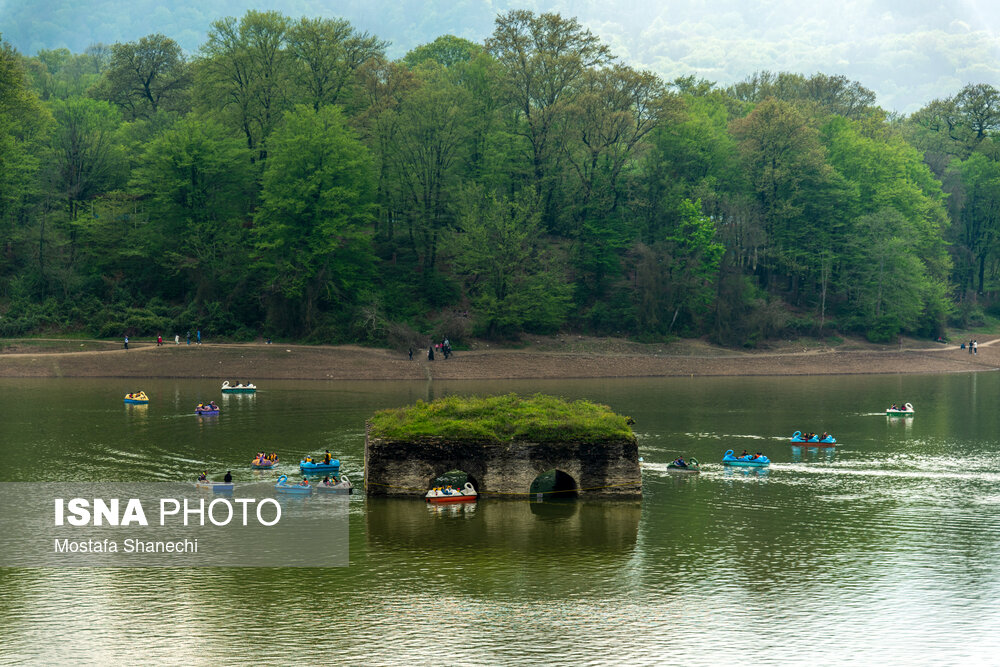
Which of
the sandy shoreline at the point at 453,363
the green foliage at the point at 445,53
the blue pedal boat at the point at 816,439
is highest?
the green foliage at the point at 445,53

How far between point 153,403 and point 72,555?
145 ft

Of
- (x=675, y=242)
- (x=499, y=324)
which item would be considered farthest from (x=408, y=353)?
(x=675, y=242)

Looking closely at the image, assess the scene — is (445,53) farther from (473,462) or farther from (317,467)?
(473,462)

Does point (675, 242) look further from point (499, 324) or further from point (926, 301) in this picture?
point (926, 301)

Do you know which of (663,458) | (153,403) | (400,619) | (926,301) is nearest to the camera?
(400,619)

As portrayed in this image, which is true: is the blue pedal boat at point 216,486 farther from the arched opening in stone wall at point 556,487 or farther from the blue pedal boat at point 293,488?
the arched opening in stone wall at point 556,487

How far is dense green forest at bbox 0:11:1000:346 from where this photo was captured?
115m

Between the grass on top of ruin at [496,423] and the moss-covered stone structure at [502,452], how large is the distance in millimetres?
50

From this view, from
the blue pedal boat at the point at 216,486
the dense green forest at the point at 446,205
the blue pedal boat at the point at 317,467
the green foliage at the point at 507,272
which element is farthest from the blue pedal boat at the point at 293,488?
the green foliage at the point at 507,272

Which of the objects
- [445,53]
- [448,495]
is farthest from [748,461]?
[445,53]

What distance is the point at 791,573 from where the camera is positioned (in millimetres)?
38469

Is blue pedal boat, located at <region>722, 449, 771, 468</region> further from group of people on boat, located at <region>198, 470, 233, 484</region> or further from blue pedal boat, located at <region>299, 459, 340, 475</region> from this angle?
group of people on boat, located at <region>198, 470, 233, 484</region>

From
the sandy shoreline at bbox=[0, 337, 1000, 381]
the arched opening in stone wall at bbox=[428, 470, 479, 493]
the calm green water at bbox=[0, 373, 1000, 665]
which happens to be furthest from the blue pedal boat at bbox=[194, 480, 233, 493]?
the sandy shoreline at bbox=[0, 337, 1000, 381]

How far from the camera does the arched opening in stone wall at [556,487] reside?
165ft
